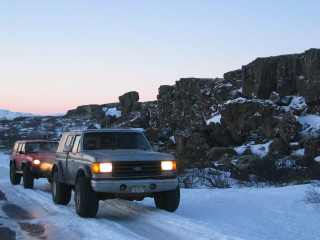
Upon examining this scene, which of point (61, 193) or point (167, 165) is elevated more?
point (167, 165)

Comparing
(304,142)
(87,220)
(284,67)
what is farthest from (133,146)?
(284,67)

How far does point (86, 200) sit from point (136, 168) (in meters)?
1.19

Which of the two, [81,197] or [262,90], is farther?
[262,90]

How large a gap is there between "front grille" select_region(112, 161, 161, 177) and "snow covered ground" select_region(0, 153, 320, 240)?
885 mm

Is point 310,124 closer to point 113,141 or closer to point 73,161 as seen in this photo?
point 113,141

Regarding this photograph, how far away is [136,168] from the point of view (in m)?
8.29

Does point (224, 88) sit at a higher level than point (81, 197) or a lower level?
higher

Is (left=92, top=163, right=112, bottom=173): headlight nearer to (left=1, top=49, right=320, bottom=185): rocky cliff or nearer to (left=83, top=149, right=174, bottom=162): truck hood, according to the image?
(left=83, top=149, right=174, bottom=162): truck hood

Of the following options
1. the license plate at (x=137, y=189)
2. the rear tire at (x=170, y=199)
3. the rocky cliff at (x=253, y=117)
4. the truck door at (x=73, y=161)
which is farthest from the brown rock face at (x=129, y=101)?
the license plate at (x=137, y=189)

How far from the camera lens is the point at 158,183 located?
27.5 feet

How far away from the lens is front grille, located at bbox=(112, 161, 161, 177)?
8.16 m

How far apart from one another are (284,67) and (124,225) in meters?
50.9

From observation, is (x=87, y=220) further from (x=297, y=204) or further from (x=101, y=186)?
(x=297, y=204)

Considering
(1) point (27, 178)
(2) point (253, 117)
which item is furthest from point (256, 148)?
(1) point (27, 178)
